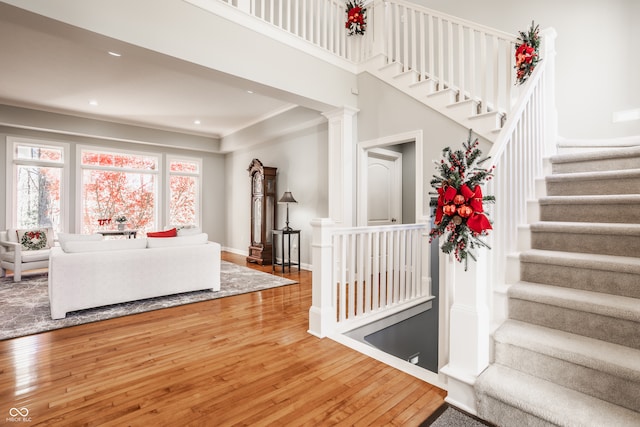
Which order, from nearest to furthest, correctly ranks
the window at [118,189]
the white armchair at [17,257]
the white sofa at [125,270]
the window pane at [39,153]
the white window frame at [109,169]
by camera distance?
1. the white sofa at [125,270]
2. the white armchair at [17,257]
3. the window pane at [39,153]
4. the white window frame at [109,169]
5. the window at [118,189]

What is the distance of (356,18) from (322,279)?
12.8 feet

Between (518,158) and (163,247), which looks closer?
(518,158)

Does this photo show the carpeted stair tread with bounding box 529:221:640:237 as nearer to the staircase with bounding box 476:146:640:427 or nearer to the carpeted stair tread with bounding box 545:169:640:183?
the staircase with bounding box 476:146:640:427

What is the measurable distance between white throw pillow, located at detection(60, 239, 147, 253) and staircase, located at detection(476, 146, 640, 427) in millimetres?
3642

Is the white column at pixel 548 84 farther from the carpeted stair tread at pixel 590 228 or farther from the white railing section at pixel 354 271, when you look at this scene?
the white railing section at pixel 354 271

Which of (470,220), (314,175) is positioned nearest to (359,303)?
(470,220)

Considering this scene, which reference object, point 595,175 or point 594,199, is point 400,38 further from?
point 594,199

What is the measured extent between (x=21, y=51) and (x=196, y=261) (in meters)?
3.43

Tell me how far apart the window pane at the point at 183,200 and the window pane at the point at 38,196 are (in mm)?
2191

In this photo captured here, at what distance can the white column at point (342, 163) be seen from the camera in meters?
4.64

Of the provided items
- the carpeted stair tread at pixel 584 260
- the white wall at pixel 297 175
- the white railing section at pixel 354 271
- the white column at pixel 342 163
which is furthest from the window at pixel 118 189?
the carpeted stair tread at pixel 584 260

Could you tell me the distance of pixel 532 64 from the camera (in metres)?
2.94

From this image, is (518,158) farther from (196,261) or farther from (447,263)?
(196,261)

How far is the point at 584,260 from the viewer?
184 centimetres
